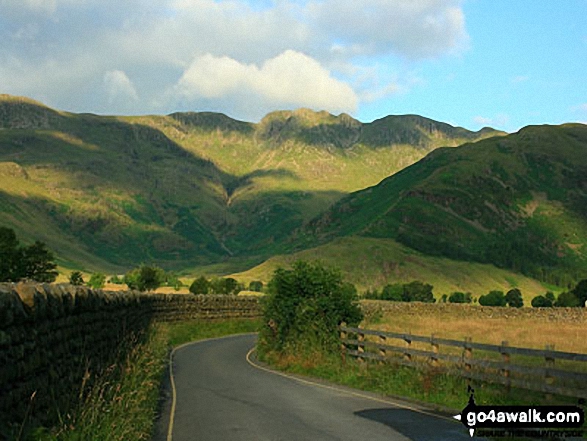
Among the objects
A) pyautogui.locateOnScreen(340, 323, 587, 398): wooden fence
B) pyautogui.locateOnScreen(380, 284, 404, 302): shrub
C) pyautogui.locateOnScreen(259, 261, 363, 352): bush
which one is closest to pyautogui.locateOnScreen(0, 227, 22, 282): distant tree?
pyautogui.locateOnScreen(259, 261, 363, 352): bush

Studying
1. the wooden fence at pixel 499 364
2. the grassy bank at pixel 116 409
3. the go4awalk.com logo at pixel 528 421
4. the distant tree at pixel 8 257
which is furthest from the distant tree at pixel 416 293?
the go4awalk.com logo at pixel 528 421

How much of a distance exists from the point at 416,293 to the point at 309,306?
131726 millimetres

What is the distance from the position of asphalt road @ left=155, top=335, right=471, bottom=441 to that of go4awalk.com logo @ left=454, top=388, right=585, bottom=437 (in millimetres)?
458

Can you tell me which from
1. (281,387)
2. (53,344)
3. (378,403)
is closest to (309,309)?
(281,387)

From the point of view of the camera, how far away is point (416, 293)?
6117 inches

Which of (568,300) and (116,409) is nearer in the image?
(116,409)

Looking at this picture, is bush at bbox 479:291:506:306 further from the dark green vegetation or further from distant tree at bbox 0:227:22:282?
distant tree at bbox 0:227:22:282

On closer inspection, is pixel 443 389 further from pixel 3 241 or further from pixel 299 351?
pixel 3 241

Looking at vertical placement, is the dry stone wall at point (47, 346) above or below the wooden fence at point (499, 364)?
above

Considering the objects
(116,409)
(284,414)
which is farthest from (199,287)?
(116,409)

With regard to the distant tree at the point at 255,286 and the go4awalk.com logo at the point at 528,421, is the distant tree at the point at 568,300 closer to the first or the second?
the distant tree at the point at 255,286

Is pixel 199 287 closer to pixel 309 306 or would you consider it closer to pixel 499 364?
pixel 309 306

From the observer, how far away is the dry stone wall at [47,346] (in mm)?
7656

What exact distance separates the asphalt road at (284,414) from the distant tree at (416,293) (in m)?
132
